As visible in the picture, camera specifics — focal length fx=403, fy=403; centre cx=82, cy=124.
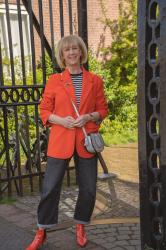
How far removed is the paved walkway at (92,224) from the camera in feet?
11.6

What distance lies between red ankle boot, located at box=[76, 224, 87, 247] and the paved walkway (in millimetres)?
50

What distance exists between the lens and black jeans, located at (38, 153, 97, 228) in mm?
3344

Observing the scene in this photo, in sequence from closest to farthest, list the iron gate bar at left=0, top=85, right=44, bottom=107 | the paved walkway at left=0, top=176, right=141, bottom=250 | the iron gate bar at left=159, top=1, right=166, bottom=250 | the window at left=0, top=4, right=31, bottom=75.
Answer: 1. the iron gate bar at left=159, top=1, right=166, bottom=250
2. the paved walkway at left=0, top=176, right=141, bottom=250
3. the iron gate bar at left=0, top=85, right=44, bottom=107
4. the window at left=0, top=4, right=31, bottom=75

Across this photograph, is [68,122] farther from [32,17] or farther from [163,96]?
[32,17]

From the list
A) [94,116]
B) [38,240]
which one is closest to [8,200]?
[38,240]

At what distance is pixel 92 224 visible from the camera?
13.1 ft

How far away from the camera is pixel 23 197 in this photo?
16.4 ft

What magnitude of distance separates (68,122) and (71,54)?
56cm

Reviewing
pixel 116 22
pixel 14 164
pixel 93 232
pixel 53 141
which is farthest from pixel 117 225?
pixel 116 22

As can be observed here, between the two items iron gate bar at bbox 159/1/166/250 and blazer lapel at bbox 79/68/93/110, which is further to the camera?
blazer lapel at bbox 79/68/93/110

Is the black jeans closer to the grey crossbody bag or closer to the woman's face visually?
the grey crossbody bag

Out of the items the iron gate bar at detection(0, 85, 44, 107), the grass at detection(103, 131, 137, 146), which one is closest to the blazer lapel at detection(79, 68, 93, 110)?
the iron gate bar at detection(0, 85, 44, 107)

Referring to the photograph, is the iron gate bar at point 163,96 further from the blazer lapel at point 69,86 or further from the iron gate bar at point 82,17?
the iron gate bar at point 82,17

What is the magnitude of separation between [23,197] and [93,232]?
4.85 ft
